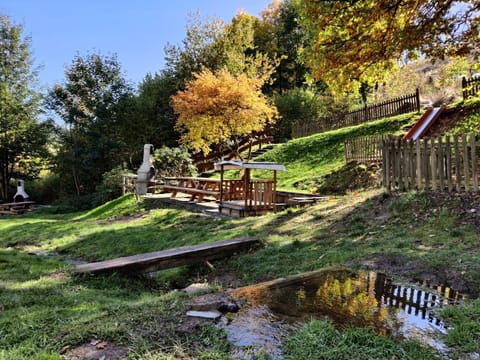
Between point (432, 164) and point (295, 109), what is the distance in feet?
70.6

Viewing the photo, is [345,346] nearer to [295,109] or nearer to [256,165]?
[256,165]

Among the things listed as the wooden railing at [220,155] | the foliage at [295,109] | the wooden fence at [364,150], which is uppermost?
the foliage at [295,109]

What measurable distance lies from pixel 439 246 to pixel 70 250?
8.32 meters

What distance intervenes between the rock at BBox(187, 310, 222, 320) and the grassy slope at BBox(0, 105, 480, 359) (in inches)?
5.7

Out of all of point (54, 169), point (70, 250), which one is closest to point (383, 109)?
point (70, 250)

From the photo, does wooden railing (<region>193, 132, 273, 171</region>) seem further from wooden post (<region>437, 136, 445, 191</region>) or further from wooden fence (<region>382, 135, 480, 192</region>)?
wooden post (<region>437, 136, 445, 191</region>)

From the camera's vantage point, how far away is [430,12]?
8219 mm

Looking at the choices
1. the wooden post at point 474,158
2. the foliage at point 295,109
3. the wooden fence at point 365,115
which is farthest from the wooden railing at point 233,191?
the foliage at point 295,109

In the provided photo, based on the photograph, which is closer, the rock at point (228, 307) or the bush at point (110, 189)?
the rock at point (228, 307)

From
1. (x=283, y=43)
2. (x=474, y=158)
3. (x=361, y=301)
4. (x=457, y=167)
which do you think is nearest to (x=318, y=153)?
(x=457, y=167)

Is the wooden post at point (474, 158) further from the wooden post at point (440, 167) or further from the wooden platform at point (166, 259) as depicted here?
the wooden platform at point (166, 259)

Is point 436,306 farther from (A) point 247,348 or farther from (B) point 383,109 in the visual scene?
(B) point 383,109

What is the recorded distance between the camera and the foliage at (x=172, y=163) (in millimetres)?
19469

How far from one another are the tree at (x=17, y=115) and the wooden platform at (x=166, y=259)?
21187 mm
